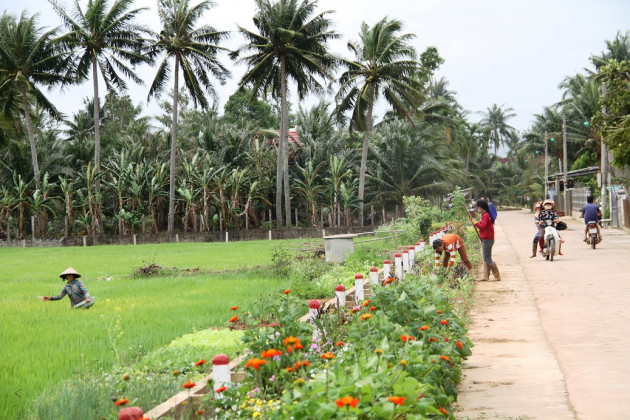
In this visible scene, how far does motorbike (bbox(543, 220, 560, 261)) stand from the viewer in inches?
768

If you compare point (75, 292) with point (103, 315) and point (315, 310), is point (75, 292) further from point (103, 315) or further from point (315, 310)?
point (315, 310)

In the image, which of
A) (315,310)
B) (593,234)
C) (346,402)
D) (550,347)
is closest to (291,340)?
(346,402)

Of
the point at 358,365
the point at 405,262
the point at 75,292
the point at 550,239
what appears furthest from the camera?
the point at 550,239

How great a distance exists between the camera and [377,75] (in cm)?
4181

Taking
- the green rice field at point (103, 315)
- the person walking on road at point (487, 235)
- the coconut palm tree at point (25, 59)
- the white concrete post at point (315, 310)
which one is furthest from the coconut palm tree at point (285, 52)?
the white concrete post at point (315, 310)

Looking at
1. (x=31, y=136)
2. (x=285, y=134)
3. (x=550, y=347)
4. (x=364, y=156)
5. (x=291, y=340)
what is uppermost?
(x=31, y=136)

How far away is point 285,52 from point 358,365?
124 ft

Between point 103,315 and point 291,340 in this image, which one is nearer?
point 291,340

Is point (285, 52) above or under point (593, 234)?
above

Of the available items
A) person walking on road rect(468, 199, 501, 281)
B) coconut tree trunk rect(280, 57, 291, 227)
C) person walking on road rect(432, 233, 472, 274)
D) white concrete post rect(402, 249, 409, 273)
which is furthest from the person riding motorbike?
coconut tree trunk rect(280, 57, 291, 227)

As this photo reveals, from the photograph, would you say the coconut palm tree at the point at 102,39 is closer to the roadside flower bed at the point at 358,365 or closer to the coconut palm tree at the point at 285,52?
the coconut palm tree at the point at 285,52

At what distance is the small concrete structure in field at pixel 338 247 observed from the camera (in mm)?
18703

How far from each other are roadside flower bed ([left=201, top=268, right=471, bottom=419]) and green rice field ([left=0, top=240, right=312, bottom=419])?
7.15ft

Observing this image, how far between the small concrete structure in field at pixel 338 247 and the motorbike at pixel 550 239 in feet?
17.4
